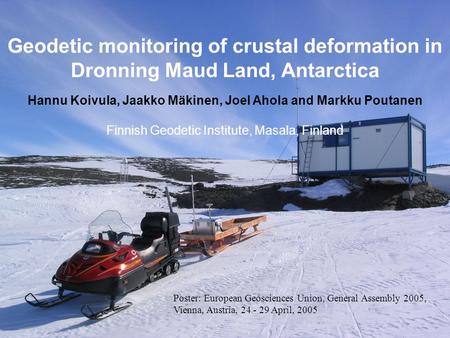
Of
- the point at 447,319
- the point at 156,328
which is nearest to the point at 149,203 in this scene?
the point at 156,328

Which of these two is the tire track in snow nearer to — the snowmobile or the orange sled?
the orange sled

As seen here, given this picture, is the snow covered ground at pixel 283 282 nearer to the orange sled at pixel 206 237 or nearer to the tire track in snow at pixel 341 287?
the tire track in snow at pixel 341 287

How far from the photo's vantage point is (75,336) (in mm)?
5906

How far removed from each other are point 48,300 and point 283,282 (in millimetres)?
3896

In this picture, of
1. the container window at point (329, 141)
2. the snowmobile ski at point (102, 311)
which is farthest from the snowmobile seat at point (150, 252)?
the container window at point (329, 141)

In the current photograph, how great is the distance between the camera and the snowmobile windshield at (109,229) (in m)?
7.89

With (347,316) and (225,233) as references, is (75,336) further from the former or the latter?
(225,233)

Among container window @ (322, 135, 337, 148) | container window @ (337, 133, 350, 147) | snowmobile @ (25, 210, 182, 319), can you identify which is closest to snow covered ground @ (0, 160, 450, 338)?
snowmobile @ (25, 210, 182, 319)

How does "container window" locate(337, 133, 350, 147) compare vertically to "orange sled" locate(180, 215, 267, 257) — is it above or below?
above

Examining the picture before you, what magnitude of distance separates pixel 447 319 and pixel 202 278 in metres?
4.31

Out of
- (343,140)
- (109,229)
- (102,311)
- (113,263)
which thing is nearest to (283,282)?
(113,263)

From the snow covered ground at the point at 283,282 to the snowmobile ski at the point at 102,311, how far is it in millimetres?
103

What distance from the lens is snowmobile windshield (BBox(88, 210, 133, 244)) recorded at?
25.9 feet

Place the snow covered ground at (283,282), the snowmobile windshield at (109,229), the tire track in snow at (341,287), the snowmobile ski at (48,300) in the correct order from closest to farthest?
the tire track in snow at (341,287), the snow covered ground at (283,282), the snowmobile ski at (48,300), the snowmobile windshield at (109,229)
